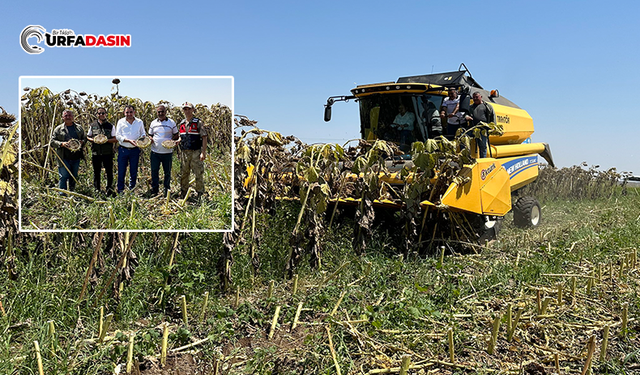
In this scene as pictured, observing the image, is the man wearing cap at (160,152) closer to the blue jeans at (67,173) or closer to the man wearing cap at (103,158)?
the man wearing cap at (103,158)

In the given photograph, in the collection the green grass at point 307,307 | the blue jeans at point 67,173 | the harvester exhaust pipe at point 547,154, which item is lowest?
the green grass at point 307,307

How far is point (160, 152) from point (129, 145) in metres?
0.28

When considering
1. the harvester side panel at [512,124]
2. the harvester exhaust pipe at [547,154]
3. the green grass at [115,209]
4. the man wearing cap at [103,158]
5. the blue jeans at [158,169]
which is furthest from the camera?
the harvester exhaust pipe at [547,154]

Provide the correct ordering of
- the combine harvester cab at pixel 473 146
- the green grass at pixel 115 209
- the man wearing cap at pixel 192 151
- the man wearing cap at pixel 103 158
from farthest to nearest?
the combine harvester cab at pixel 473 146 < the man wearing cap at pixel 192 151 < the green grass at pixel 115 209 < the man wearing cap at pixel 103 158

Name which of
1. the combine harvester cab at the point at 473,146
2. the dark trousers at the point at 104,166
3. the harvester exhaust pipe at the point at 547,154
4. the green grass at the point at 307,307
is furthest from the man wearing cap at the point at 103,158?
the harvester exhaust pipe at the point at 547,154

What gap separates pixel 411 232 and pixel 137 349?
3.16 metres

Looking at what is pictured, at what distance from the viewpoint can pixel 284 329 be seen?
12.9ft

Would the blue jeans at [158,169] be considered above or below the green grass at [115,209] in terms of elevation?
above

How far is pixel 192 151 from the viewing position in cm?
443

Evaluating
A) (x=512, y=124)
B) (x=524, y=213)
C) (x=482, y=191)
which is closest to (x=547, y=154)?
(x=512, y=124)

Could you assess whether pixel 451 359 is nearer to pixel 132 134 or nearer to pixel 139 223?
pixel 139 223

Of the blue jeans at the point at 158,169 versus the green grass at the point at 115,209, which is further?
the blue jeans at the point at 158,169

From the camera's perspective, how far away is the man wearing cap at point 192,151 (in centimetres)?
437

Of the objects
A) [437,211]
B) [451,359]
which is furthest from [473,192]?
[451,359]
